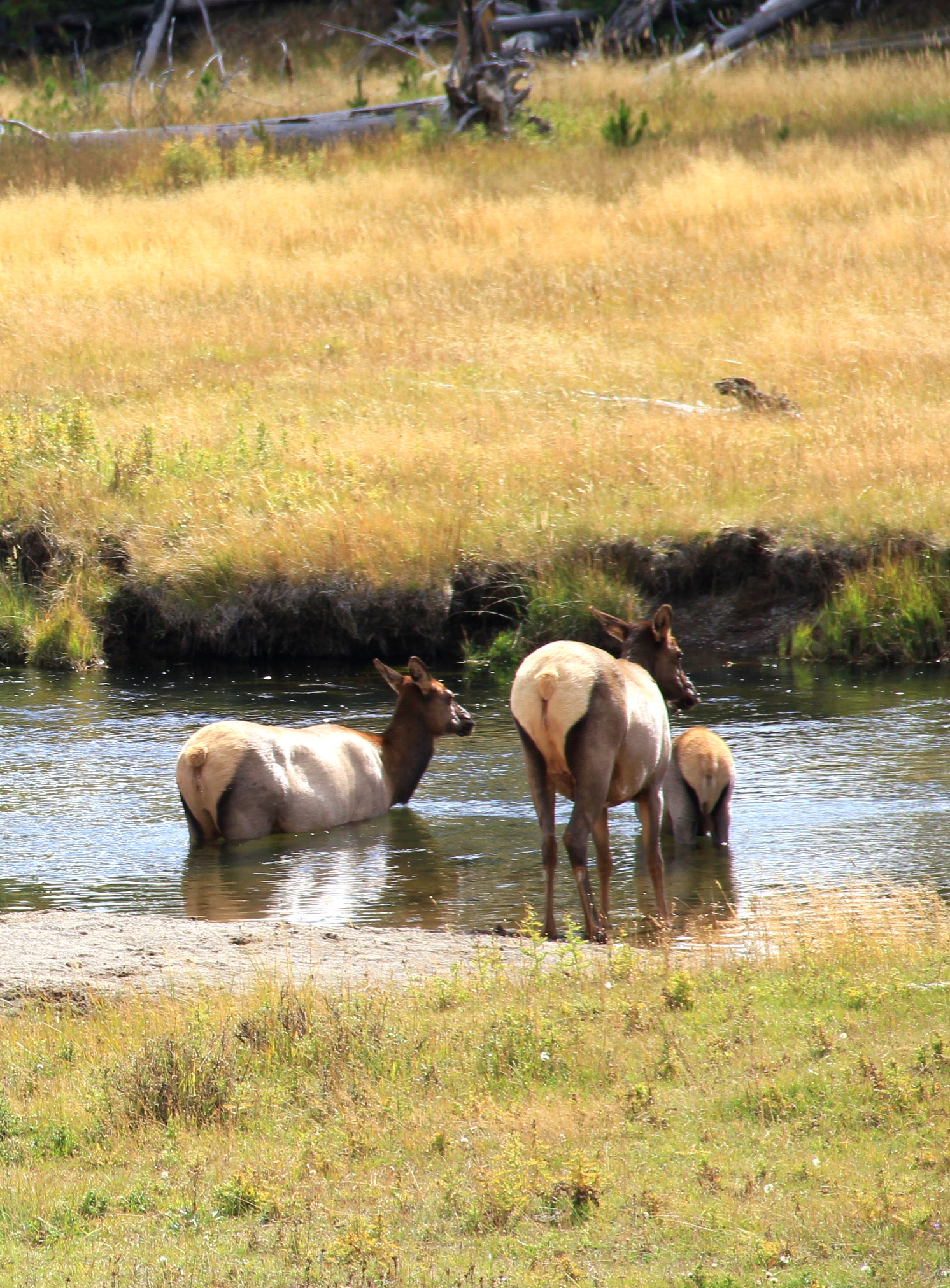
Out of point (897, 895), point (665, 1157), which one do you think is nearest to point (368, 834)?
point (897, 895)

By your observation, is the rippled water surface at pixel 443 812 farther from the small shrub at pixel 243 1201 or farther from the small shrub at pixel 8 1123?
the small shrub at pixel 243 1201

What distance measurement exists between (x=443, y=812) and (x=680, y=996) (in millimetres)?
5304

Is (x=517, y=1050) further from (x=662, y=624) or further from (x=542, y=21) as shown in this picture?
(x=542, y=21)

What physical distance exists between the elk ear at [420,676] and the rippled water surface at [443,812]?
814mm

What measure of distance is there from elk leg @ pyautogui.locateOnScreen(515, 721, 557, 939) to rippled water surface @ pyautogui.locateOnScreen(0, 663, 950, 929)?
1.82ft

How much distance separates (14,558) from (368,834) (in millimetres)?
7458

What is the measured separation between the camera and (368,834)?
36.9 feet

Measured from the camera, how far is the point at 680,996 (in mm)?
6570

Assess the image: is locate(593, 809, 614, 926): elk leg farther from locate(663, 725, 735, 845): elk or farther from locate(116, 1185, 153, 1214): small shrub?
locate(116, 1185, 153, 1214): small shrub

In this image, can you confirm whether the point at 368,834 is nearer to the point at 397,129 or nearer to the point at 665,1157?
the point at 665,1157

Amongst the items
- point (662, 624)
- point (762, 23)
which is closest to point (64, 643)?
point (662, 624)

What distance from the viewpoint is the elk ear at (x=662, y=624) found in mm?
10648

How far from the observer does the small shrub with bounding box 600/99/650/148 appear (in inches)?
1187

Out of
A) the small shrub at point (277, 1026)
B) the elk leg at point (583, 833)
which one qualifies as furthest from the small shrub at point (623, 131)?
the small shrub at point (277, 1026)
